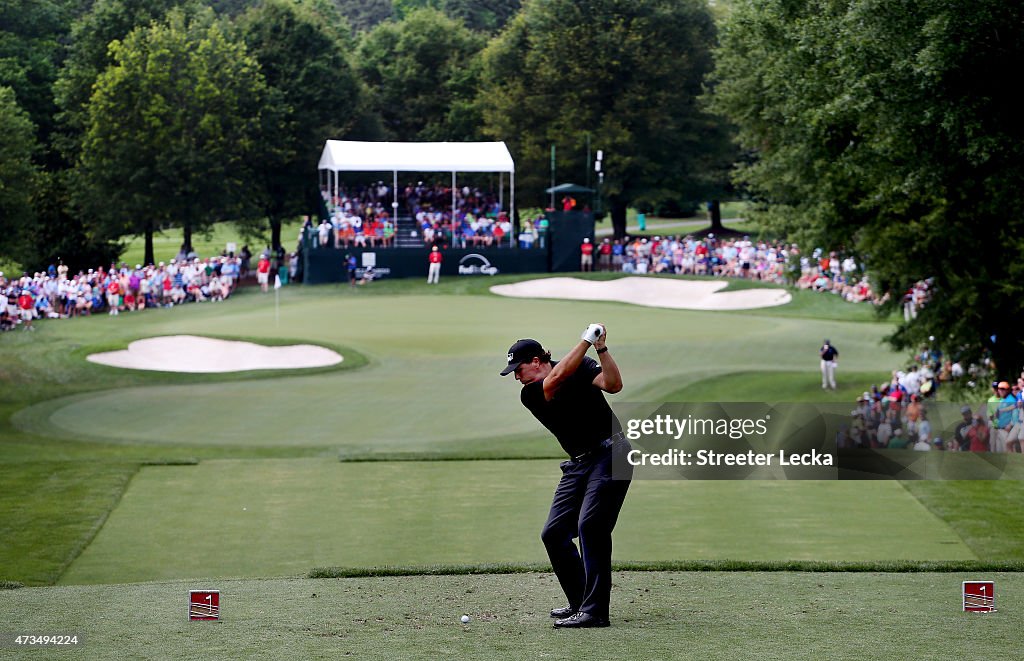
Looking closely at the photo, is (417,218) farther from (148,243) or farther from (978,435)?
(978,435)

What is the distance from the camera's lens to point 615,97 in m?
68.6

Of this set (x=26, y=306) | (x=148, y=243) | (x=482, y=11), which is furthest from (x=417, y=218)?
(x=482, y=11)

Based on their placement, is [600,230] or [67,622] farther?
[600,230]

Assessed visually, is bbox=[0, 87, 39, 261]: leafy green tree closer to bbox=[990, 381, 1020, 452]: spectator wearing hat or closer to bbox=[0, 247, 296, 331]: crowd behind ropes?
bbox=[0, 247, 296, 331]: crowd behind ropes

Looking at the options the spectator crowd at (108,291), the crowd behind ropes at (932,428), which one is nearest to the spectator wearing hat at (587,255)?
the spectator crowd at (108,291)

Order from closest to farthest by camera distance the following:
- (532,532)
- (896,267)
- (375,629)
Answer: (375,629)
(532,532)
(896,267)

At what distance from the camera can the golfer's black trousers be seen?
9.84 m

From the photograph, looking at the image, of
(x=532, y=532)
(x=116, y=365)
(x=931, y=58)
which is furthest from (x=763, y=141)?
(x=532, y=532)

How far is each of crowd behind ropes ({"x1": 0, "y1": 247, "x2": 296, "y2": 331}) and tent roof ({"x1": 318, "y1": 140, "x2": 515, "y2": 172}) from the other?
6.90 m

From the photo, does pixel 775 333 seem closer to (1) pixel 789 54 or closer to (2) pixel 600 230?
(1) pixel 789 54

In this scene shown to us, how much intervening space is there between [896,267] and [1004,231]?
2.35 metres

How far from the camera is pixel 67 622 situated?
10117 mm

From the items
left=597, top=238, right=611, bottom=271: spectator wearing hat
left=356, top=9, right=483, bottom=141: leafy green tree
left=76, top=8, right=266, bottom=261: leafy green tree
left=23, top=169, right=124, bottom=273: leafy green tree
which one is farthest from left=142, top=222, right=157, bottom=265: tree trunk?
left=597, top=238, right=611, bottom=271: spectator wearing hat

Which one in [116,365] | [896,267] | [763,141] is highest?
[763,141]
